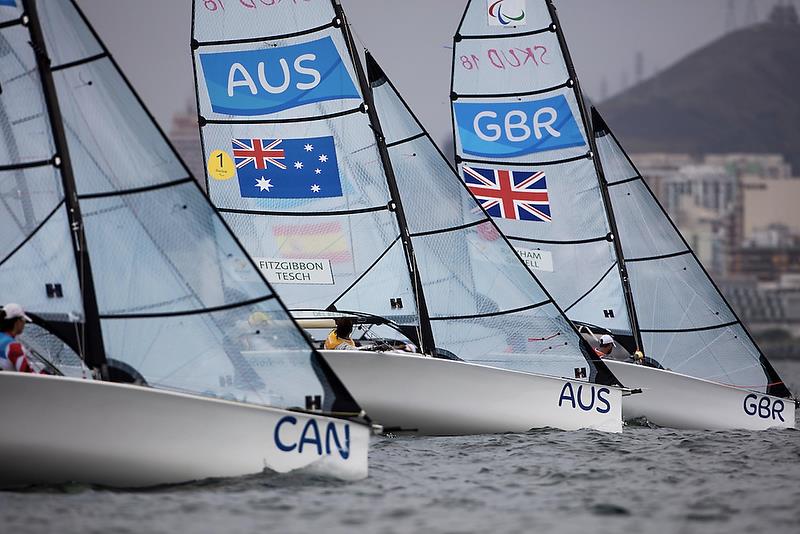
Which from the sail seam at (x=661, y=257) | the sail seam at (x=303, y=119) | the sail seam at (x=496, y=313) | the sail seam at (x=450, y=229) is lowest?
the sail seam at (x=496, y=313)

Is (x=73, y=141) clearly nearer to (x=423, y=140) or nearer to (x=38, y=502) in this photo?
(x=38, y=502)

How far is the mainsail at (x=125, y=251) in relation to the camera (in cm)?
968

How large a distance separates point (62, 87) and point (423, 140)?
544 cm

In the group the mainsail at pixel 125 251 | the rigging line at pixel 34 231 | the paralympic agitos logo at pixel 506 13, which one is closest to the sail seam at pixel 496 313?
the mainsail at pixel 125 251

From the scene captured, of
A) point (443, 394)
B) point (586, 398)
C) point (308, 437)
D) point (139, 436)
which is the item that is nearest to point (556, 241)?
point (586, 398)

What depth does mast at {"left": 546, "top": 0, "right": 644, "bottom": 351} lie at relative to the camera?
1723cm

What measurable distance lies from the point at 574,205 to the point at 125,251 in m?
9.29

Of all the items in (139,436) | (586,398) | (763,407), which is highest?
(139,436)

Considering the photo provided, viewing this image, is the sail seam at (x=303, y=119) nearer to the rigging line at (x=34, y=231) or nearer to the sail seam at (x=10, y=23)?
the sail seam at (x=10, y=23)

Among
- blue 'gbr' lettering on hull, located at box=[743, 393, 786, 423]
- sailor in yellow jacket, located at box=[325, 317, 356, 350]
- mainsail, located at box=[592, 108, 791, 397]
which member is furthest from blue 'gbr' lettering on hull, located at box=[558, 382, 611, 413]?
mainsail, located at box=[592, 108, 791, 397]

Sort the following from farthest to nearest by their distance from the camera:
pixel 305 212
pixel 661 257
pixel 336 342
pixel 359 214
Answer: pixel 661 257 → pixel 305 212 → pixel 359 214 → pixel 336 342

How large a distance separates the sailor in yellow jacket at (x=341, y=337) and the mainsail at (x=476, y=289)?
99 centimetres

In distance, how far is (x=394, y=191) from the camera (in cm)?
1451

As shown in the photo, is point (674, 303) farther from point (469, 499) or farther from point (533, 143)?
point (469, 499)
